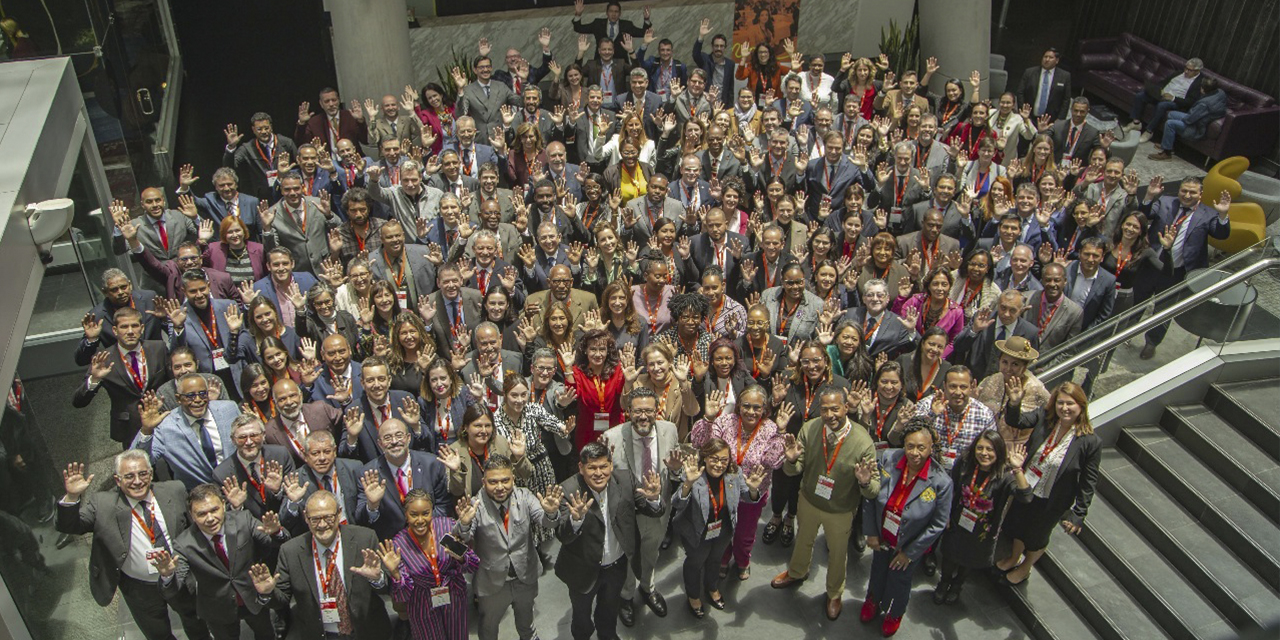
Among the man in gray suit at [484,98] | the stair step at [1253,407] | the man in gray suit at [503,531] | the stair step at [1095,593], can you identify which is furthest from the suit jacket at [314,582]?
the stair step at [1253,407]

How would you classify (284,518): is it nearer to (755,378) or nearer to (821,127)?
(755,378)

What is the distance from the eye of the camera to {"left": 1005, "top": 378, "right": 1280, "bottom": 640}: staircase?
638 centimetres

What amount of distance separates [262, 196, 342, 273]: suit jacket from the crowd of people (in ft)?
0.06

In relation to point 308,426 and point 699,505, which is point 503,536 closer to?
point 699,505

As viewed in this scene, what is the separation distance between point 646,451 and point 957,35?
925cm

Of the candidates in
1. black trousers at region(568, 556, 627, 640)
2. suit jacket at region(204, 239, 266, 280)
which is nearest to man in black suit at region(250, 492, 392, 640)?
black trousers at region(568, 556, 627, 640)

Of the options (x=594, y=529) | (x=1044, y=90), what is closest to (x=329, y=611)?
(x=594, y=529)

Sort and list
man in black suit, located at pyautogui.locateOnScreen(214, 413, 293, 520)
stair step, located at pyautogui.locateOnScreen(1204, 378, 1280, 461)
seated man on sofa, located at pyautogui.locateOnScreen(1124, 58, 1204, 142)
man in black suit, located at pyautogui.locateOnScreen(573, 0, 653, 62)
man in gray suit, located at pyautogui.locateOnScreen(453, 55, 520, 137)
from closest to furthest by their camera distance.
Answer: man in black suit, located at pyautogui.locateOnScreen(214, 413, 293, 520)
stair step, located at pyautogui.locateOnScreen(1204, 378, 1280, 461)
man in gray suit, located at pyautogui.locateOnScreen(453, 55, 520, 137)
man in black suit, located at pyautogui.locateOnScreen(573, 0, 653, 62)
seated man on sofa, located at pyautogui.locateOnScreen(1124, 58, 1204, 142)

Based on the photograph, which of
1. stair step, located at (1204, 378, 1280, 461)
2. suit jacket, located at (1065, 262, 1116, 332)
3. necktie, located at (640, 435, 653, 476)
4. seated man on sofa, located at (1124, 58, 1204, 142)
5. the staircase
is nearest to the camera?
necktie, located at (640, 435, 653, 476)

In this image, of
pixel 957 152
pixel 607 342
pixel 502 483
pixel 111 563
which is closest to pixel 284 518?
pixel 111 563

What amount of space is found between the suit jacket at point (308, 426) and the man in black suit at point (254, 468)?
16 cm

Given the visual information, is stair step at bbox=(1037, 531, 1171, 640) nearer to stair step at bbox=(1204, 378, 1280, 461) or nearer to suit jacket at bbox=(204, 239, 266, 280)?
stair step at bbox=(1204, 378, 1280, 461)

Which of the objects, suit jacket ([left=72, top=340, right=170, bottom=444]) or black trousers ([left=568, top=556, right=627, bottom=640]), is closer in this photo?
black trousers ([left=568, top=556, right=627, bottom=640])

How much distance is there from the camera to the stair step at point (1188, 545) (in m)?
6.27
